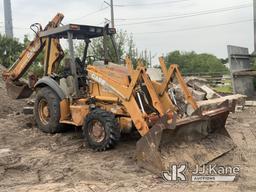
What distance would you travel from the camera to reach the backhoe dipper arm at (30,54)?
931cm

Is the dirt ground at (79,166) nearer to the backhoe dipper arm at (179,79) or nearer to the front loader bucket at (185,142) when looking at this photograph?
the front loader bucket at (185,142)

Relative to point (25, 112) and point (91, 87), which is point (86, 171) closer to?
point (91, 87)

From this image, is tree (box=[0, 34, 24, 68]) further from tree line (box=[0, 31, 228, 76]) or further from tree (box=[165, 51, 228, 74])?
tree (box=[165, 51, 228, 74])

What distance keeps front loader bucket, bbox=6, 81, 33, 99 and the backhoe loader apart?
0.96m

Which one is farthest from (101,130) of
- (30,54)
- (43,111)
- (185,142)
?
(30,54)

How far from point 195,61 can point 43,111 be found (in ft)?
170

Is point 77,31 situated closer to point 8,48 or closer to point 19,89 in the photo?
point 19,89

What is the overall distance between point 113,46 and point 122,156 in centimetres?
296

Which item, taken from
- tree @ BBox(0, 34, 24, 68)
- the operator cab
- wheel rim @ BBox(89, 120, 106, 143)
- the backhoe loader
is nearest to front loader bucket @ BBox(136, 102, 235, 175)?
the backhoe loader

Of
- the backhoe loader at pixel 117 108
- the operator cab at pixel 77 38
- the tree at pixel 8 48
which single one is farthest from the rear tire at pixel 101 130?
the tree at pixel 8 48

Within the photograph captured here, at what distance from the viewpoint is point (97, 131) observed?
725 centimetres

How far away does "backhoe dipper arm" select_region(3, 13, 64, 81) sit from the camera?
931cm

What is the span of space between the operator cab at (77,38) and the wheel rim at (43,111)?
819mm

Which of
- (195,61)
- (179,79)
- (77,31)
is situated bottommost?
(179,79)
